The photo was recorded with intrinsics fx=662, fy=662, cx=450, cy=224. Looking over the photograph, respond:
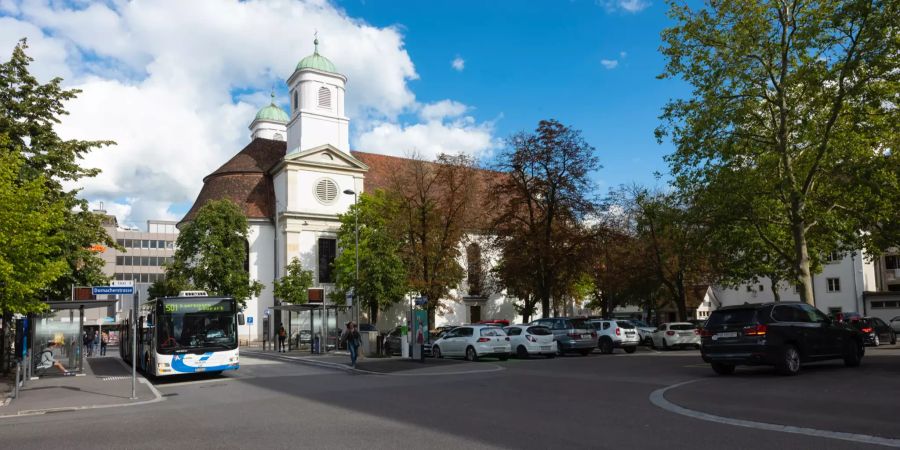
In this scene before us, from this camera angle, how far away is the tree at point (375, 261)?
4603cm

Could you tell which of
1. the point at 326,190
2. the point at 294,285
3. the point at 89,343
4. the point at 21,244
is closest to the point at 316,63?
the point at 326,190

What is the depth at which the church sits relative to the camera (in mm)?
55000

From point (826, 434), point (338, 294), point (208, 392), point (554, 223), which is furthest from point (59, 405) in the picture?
point (338, 294)

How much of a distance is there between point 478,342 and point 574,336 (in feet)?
17.7

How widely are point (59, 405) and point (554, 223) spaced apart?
28.6 m

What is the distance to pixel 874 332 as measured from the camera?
3231cm

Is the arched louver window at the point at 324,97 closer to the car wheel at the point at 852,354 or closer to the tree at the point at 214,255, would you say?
the tree at the point at 214,255

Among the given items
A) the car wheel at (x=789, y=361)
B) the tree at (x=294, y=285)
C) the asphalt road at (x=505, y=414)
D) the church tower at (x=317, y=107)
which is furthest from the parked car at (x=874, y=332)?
the church tower at (x=317, y=107)

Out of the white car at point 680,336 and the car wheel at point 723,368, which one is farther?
the white car at point 680,336

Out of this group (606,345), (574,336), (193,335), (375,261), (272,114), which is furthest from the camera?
(272,114)

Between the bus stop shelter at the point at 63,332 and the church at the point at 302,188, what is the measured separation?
19.2 m

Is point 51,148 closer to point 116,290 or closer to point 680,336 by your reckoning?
point 116,290

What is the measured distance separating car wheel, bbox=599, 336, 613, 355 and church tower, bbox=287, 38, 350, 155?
113 feet

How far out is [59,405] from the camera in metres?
15.5
